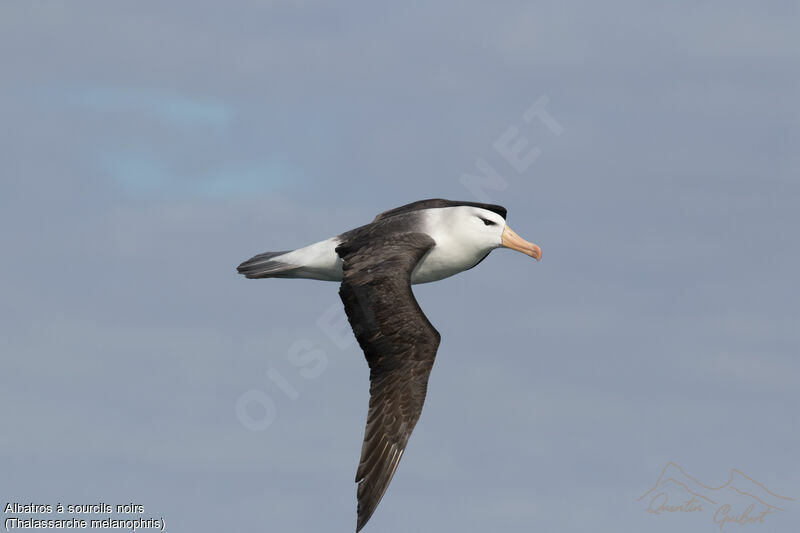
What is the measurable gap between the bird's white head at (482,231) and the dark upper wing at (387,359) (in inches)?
64.2

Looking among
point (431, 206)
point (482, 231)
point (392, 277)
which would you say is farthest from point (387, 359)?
point (431, 206)

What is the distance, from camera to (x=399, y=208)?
1877 centimetres

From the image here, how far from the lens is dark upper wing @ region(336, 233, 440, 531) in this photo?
14367 millimetres

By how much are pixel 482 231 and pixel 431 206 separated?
142cm

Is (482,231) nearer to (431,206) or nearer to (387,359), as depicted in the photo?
(431,206)

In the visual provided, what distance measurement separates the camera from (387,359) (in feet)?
48.5

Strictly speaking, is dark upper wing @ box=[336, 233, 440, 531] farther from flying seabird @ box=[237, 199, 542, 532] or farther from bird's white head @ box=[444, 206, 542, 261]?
bird's white head @ box=[444, 206, 542, 261]

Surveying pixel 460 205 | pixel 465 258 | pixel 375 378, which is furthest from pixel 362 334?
pixel 460 205

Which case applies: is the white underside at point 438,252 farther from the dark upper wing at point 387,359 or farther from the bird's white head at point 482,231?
the dark upper wing at point 387,359

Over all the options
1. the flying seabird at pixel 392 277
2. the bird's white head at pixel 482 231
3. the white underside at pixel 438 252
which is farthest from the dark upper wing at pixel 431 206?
the white underside at pixel 438 252

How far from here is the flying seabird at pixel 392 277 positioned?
14.5 m

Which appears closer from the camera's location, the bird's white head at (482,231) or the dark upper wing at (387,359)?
the dark upper wing at (387,359)

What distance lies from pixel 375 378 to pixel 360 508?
152cm

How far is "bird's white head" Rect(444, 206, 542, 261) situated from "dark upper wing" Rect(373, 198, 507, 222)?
2.06 ft
